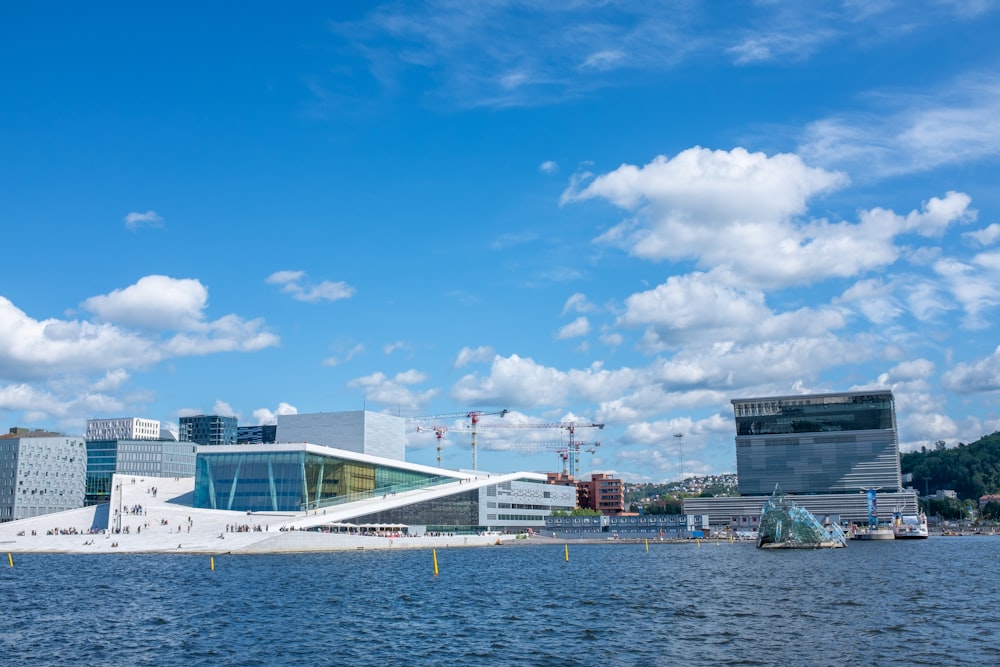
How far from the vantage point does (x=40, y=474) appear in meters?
176

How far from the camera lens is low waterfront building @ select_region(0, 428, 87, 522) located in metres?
172

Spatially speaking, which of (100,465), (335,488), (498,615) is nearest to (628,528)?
(335,488)

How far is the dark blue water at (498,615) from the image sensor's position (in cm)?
3578

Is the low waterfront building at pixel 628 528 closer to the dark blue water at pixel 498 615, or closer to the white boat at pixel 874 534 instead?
the white boat at pixel 874 534

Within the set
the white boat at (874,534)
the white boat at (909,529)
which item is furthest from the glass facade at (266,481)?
the white boat at (909,529)

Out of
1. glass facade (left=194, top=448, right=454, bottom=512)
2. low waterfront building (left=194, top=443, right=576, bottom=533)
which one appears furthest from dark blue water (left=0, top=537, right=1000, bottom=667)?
low waterfront building (left=194, top=443, right=576, bottom=533)

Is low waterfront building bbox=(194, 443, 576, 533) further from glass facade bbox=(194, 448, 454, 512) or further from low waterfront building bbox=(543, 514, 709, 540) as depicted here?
low waterfront building bbox=(543, 514, 709, 540)

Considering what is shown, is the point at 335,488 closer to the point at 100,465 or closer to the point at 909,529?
the point at 100,465

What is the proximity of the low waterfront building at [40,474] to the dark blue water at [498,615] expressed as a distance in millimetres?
103657

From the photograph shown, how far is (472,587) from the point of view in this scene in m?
63.8

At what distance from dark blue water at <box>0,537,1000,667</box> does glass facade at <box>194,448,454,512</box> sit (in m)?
50.4

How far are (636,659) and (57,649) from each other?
23.9 m

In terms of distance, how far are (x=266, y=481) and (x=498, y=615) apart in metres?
91.6

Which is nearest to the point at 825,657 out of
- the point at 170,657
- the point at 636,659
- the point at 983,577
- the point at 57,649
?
the point at 636,659
